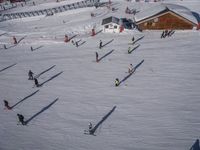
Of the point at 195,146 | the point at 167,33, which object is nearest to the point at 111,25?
the point at 167,33

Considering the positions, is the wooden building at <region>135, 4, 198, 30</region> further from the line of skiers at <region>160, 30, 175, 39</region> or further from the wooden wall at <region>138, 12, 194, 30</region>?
the line of skiers at <region>160, 30, 175, 39</region>

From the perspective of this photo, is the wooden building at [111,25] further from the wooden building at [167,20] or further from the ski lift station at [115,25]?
the wooden building at [167,20]

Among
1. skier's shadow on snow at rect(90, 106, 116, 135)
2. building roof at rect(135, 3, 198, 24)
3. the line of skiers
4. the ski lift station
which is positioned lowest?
skier's shadow on snow at rect(90, 106, 116, 135)

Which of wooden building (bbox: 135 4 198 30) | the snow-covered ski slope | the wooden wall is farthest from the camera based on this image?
the wooden wall

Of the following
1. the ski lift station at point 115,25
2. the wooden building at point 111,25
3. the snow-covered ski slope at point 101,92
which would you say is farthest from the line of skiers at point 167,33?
the wooden building at point 111,25

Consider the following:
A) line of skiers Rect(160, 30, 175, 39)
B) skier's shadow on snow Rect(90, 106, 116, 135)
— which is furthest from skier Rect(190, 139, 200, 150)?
line of skiers Rect(160, 30, 175, 39)

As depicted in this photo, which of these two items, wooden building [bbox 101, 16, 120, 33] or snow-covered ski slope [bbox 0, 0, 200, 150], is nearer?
snow-covered ski slope [bbox 0, 0, 200, 150]

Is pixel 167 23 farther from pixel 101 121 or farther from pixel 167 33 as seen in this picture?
pixel 101 121
